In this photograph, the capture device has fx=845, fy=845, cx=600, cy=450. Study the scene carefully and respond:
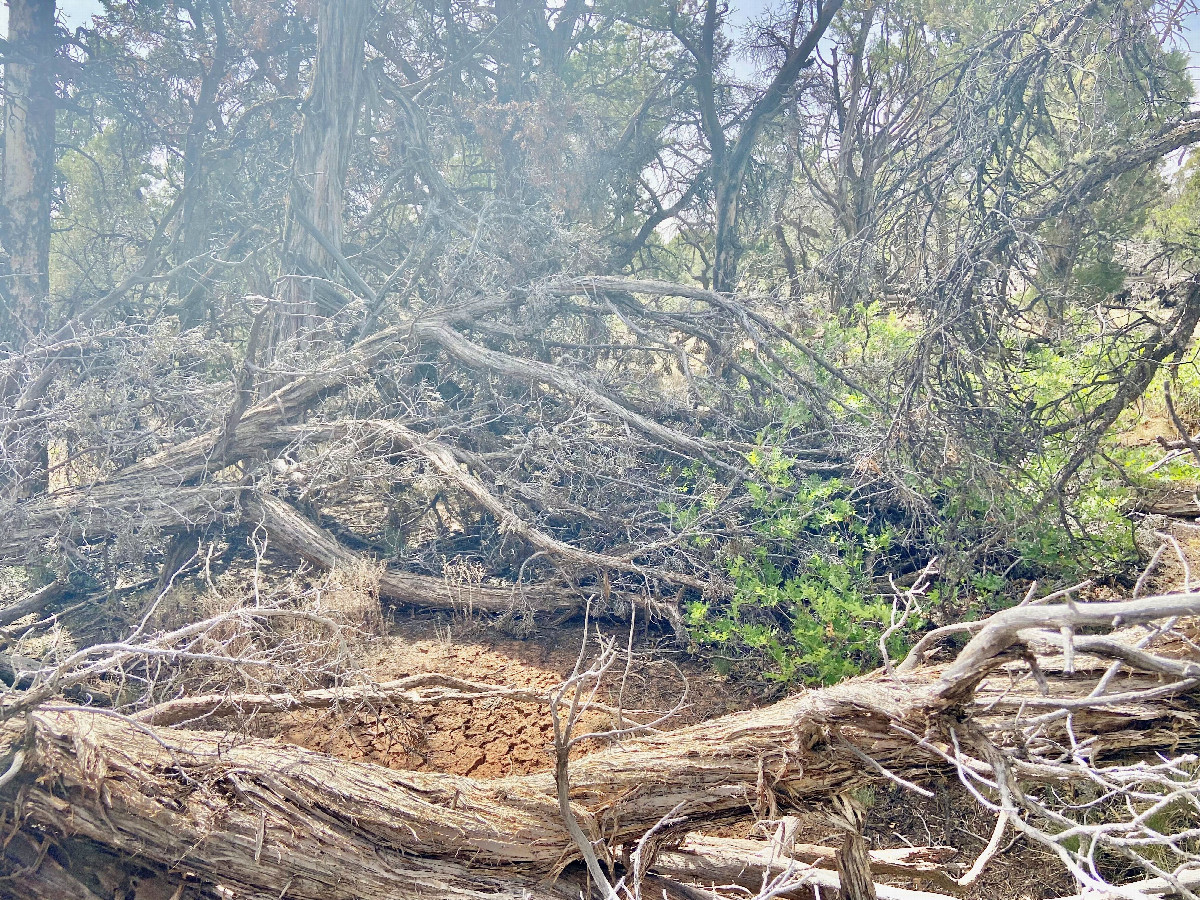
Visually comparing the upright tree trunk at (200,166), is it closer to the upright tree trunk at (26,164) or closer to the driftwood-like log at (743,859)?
the upright tree trunk at (26,164)

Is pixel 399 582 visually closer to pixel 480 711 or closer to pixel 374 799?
pixel 480 711

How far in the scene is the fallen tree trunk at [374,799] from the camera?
2.62 m

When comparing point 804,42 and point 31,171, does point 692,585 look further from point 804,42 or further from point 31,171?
point 31,171

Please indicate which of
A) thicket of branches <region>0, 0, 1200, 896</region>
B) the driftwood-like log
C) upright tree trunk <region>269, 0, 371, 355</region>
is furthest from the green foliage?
upright tree trunk <region>269, 0, 371, 355</region>

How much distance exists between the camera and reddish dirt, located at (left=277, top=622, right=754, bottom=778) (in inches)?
165

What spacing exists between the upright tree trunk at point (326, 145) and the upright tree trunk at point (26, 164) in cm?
258

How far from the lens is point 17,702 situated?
2.84 metres

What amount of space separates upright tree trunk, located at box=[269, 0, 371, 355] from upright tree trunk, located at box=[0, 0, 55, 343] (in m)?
2.58

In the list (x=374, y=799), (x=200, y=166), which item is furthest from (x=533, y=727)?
(x=200, y=166)

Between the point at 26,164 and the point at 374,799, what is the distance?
8.84 metres

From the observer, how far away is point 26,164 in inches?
345

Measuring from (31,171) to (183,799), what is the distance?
8.42 metres

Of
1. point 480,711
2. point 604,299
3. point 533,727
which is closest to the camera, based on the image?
point 533,727

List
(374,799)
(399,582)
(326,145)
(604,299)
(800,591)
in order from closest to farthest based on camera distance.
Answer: (374,799)
(800,591)
(399,582)
(604,299)
(326,145)
